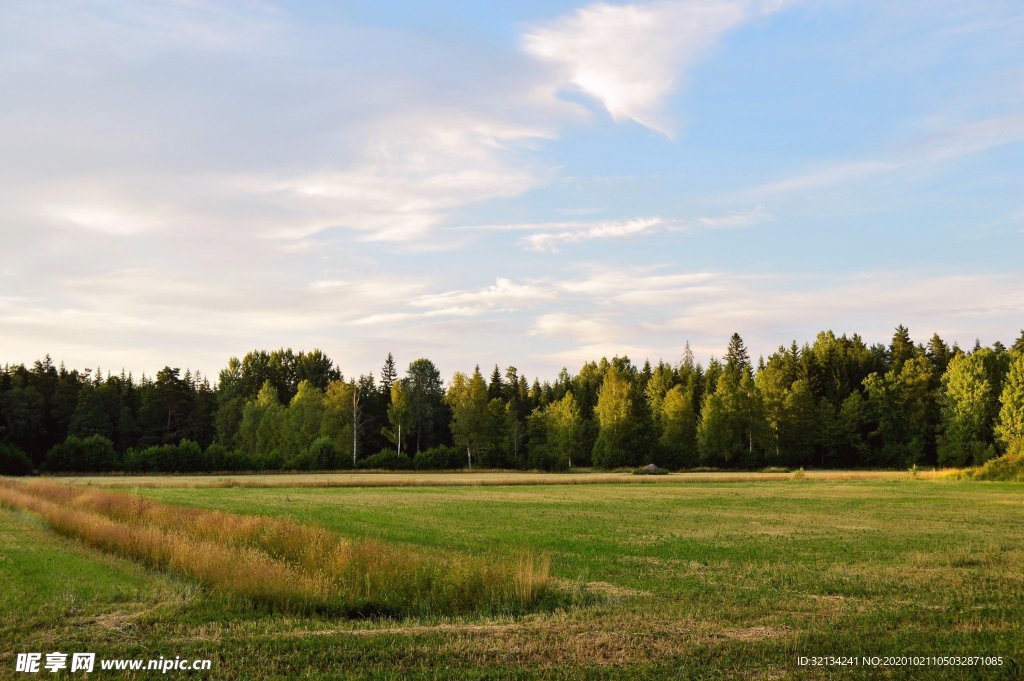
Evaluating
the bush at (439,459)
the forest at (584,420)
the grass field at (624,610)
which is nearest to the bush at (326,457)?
the forest at (584,420)

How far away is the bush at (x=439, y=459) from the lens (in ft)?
409

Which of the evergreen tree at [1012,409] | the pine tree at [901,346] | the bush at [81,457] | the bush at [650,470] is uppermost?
the pine tree at [901,346]

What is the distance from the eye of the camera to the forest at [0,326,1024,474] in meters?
116

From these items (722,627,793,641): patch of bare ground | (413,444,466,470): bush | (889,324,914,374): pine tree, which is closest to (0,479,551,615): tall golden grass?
(722,627,793,641): patch of bare ground

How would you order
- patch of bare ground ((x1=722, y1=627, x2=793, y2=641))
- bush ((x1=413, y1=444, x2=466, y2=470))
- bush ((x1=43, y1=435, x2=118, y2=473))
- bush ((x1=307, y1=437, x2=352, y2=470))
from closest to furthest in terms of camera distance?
patch of bare ground ((x1=722, y1=627, x2=793, y2=641))
bush ((x1=43, y1=435, x2=118, y2=473))
bush ((x1=307, y1=437, x2=352, y2=470))
bush ((x1=413, y1=444, x2=466, y2=470))

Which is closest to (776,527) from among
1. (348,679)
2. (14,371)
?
(348,679)

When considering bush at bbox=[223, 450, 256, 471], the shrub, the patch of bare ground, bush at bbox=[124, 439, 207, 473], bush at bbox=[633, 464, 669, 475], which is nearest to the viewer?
the patch of bare ground

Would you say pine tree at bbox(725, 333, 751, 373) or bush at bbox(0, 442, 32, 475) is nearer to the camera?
bush at bbox(0, 442, 32, 475)

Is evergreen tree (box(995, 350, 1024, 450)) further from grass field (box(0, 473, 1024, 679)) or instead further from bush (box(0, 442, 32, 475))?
bush (box(0, 442, 32, 475))

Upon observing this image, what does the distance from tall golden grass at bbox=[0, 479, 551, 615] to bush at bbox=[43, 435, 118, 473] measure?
90266 millimetres

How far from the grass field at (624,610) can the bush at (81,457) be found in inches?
3059

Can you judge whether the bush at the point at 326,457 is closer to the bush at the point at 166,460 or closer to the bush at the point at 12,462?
the bush at the point at 166,460

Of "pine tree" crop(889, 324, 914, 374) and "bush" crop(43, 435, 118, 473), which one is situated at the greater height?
"pine tree" crop(889, 324, 914, 374)

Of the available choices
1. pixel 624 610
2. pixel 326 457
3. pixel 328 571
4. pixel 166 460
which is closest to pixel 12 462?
pixel 166 460
